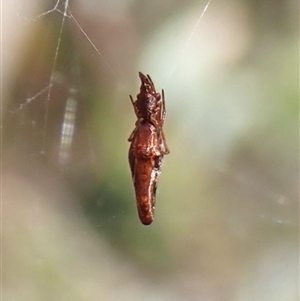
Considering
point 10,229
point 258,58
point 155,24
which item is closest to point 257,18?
point 258,58

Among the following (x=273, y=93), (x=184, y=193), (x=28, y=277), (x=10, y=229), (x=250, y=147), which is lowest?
(x=28, y=277)

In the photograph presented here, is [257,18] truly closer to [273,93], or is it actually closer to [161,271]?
[273,93]

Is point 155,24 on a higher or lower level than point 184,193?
higher

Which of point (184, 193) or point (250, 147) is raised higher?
point (250, 147)

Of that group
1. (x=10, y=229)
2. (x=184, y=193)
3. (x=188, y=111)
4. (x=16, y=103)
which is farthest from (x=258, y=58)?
(x=10, y=229)

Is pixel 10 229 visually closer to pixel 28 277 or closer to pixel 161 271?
pixel 28 277

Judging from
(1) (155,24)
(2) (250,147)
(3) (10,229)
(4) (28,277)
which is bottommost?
(4) (28,277)
